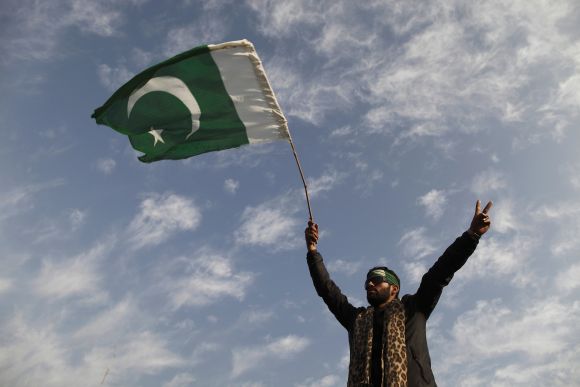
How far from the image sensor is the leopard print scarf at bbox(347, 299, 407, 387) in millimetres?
4465

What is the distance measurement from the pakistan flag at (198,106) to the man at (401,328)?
3.39m

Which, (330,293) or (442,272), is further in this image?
(330,293)

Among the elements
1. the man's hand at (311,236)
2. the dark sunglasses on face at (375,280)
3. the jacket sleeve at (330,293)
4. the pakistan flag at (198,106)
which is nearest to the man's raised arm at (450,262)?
the dark sunglasses on face at (375,280)

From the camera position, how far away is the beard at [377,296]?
531cm

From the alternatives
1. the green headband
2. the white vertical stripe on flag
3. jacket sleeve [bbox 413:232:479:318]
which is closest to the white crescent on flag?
the white vertical stripe on flag

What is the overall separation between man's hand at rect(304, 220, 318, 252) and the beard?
1133 millimetres

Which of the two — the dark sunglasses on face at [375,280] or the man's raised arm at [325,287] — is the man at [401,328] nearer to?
the dark sunglasses on face at [375,280]

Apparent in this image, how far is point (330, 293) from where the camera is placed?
579 cm

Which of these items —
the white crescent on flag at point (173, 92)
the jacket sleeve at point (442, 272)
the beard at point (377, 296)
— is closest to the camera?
the jacket sleeve at point (442, 272)

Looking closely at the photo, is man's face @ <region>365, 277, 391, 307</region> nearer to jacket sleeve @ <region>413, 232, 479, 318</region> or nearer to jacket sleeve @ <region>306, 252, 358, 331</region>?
jacket sleeve @ <region>306, 252, 358, 331</region>

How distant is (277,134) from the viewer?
24.7 feet

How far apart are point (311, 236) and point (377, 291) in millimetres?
1349

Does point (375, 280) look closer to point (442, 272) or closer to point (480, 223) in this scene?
point (442, 272)

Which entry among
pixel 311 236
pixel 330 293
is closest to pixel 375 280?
pixel 330 293
